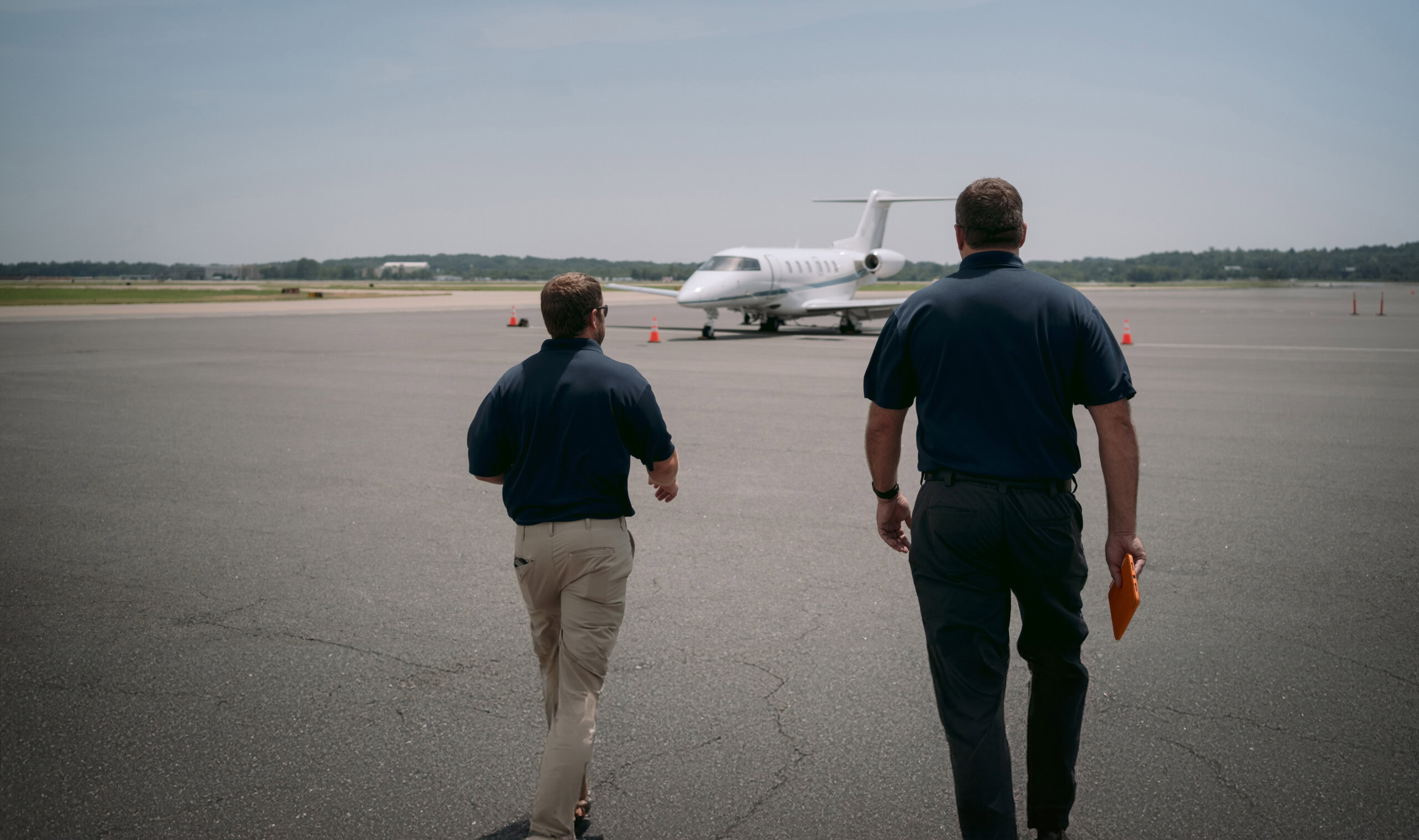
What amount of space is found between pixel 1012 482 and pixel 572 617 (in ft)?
Result: 4.61

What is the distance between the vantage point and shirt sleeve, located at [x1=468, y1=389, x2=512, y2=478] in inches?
125

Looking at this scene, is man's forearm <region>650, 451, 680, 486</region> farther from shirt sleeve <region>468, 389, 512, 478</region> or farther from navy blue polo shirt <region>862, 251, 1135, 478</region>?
navy blue polo shirt <region>862, 251, 1135, 478</region>

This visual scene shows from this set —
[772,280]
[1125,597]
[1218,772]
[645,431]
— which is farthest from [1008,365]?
[772,280]

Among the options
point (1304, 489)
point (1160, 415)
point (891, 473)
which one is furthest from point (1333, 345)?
point (891, 473)

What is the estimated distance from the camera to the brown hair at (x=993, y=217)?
9.62ft

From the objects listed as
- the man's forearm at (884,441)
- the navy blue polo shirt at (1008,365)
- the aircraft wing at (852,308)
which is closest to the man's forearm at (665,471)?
the man's forearm at (884,441)

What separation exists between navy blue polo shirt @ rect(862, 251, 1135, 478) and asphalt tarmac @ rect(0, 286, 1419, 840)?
1.29m

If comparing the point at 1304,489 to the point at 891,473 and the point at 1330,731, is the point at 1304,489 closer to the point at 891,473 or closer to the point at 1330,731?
the point at 1330,731

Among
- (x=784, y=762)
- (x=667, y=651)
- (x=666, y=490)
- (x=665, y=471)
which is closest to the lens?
(x=665, y=471)

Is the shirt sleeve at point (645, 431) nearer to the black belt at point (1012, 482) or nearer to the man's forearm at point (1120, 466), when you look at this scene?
the black belt at point (1012, 482)

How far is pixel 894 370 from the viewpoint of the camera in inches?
118

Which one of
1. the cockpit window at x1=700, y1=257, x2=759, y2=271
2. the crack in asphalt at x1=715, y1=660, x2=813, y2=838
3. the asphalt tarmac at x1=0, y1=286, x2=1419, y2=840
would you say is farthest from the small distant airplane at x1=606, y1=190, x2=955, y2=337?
the crack in asphalt at x1=715, y1=660, x2=813, y2=838

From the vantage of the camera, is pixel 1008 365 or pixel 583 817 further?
pixel 583 817

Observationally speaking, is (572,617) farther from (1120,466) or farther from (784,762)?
(1120,466)
